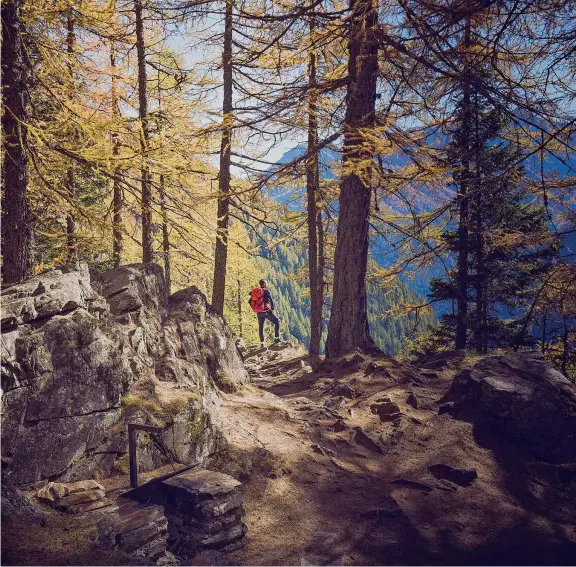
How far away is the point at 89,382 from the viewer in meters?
5.39

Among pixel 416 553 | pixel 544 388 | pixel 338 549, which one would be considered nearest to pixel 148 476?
pixel 338 549

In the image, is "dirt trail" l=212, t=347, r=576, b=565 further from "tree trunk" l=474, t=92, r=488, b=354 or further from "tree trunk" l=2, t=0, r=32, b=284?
"tree trunk" l=474, t=92, r=488, b=354

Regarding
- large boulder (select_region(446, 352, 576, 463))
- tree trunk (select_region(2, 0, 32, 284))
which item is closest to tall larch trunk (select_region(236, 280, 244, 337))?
large boulder (select_region(446, 352, 576, 463))

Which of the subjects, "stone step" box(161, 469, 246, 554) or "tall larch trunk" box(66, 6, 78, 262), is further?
"tall larch trunk" box(66, 6, 78, 262)

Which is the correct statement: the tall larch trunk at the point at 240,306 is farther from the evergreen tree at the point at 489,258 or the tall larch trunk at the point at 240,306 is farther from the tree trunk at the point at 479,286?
the tree trunk at the point at 479,286

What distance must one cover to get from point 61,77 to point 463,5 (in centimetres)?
625

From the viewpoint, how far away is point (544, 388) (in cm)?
770

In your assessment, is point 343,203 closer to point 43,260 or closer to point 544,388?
point 544,388

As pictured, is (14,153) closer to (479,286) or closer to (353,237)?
(353,237)

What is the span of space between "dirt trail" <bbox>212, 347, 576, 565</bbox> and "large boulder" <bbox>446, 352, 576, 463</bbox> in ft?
1.19

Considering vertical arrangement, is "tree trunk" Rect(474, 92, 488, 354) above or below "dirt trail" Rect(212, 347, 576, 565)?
above

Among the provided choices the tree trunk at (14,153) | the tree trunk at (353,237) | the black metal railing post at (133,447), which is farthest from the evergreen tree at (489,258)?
the tree trunk at (14,153)

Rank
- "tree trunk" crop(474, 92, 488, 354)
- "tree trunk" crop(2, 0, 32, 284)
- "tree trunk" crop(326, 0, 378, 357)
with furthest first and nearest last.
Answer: "tree trunk" crop(474, 92, 488, 354) < "tree trunk" crop(326, 0, 378, 357) < "tree trunk" crop(2, 0, 32, 284)

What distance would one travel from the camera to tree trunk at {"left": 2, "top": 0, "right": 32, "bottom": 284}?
6570 mm
